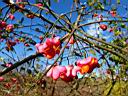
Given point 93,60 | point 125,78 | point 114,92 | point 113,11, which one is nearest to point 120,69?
point 125,78

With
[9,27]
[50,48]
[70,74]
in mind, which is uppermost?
[9,27]

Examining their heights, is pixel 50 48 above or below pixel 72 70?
above

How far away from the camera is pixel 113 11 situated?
6523mm

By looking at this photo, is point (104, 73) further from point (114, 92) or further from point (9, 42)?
point (9, 42)

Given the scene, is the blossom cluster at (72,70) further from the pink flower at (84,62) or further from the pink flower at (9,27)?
the pink flower at (9,27)

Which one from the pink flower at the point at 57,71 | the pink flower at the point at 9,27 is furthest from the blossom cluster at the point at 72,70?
the pink flower at the point at 9,27

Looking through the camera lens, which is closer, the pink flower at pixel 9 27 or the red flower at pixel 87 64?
the red flower at pixel 87 64

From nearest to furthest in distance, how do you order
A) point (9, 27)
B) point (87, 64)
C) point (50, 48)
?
1. point (87, 64)
2. point (50, 48)
3. point (9, 27)

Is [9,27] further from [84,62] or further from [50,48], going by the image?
[84,62]

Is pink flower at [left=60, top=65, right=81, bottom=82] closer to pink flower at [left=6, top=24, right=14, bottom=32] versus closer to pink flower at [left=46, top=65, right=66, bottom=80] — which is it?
pink flower at [left=46, top=65, right=66, bottom=80]

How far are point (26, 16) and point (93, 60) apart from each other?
118 inches

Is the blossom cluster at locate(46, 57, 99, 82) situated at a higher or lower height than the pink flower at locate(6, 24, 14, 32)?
lower

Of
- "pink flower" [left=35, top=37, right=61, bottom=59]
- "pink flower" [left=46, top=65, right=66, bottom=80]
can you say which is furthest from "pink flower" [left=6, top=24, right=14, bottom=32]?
"pink flower" [left=46, top=65, right=66, bottom=80]

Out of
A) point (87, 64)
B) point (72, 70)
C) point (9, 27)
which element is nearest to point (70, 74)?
point (72, 70)
